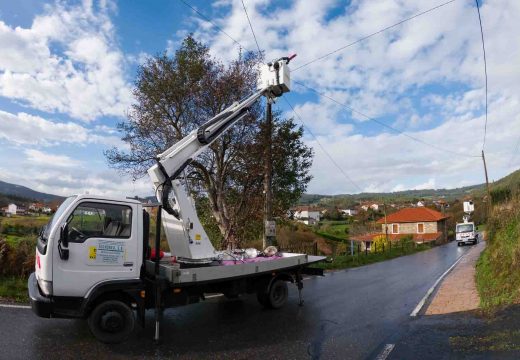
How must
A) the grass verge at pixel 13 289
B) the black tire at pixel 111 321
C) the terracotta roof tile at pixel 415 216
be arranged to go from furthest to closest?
the terracotta roof tile at pixel 415 216, the grass verge at pixel 13 289, the black tire at pixel 111 321

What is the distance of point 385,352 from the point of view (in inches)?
239

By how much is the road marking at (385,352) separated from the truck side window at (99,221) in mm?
4049

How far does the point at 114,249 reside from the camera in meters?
6.38

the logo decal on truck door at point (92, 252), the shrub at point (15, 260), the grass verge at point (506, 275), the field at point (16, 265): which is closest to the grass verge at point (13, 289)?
the field at point (16, 265)

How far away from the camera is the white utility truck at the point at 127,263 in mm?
5973

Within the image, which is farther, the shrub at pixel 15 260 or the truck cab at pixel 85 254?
the shrub at pixel 15 260

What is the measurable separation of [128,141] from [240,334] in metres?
11.7

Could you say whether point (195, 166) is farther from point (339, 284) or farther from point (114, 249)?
point (114, 249)

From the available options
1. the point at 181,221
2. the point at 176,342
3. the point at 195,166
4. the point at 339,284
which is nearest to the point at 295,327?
the point at 176,342

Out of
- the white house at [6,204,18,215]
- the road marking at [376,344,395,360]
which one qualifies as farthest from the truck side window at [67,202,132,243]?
the white house at [6,204,18,215]

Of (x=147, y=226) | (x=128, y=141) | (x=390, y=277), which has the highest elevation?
(x=128, y=141)

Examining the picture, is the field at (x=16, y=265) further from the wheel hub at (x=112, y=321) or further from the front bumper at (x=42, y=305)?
the wheel hub at (x=112, y=321)

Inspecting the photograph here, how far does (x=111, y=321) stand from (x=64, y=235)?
1.40 meters

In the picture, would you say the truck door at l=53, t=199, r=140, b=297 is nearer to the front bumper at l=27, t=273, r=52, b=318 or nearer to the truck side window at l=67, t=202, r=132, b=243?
the truck side window at l=67, t=202, r=132, b=243
